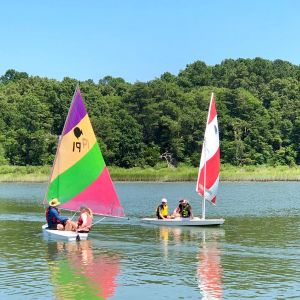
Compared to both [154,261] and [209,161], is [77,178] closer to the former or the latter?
[154,261]

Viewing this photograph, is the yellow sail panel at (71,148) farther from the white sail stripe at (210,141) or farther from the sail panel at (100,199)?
the white sail stripe at (210,141)

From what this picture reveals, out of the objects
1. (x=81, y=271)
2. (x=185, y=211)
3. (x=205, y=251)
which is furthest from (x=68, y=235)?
(x=185, y=211)

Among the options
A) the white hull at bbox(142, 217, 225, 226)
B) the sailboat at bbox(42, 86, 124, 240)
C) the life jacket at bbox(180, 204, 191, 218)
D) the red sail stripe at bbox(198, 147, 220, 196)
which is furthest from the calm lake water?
the red sail stripe at bbox(198, 147, 220, 196)

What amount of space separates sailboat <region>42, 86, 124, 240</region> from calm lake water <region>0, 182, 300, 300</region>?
118cm

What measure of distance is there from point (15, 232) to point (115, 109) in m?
67.1

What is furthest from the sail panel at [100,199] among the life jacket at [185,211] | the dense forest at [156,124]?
the dense forest at [156,124]

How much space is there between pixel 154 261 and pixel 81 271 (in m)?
2.40

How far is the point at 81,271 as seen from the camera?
53.6 feet

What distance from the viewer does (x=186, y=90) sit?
107875mm

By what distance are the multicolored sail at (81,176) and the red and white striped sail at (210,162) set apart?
5.60m

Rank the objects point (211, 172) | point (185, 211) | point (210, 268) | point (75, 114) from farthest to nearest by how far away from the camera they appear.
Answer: point (211, 172) < point (185, 211) < point (75, 114) < point (210, 268)

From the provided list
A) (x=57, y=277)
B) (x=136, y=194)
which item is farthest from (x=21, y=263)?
(x=136, y=194)

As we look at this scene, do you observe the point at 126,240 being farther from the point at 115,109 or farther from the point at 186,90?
the point at 186,90

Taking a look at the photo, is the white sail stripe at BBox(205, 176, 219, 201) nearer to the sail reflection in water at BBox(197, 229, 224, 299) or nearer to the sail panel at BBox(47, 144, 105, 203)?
the sail reflection in water at BBox(197, 229, 224, 299)
